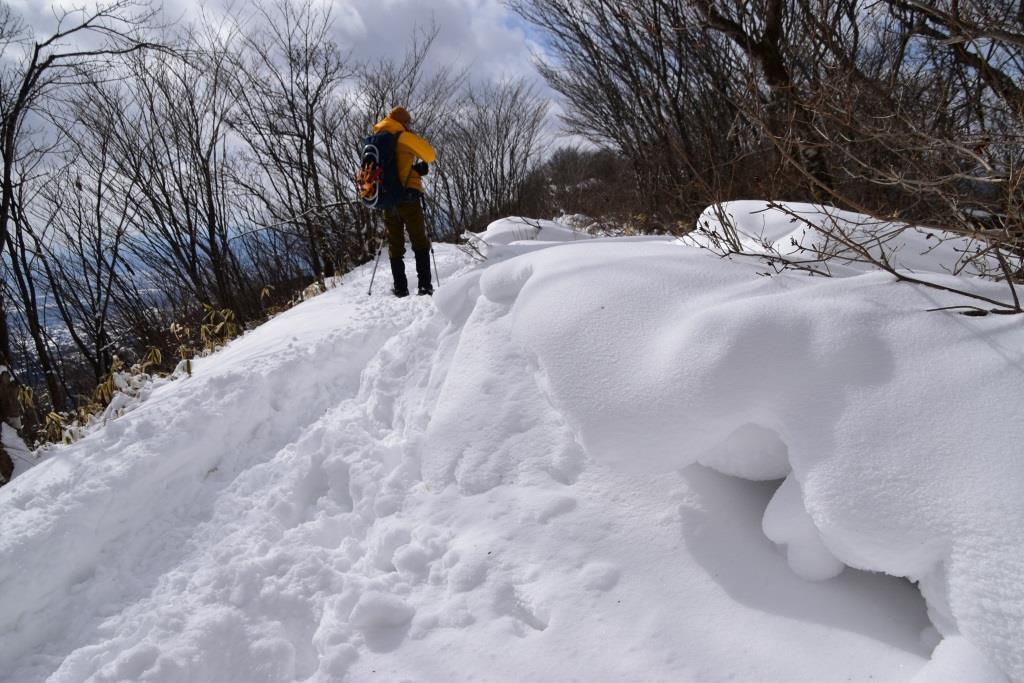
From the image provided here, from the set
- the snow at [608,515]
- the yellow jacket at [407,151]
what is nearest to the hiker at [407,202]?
the yellow jacket at [407,151]

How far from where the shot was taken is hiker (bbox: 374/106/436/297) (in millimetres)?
4324

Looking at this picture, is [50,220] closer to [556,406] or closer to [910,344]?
[556,406]

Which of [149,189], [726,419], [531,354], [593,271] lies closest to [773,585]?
[726,419]

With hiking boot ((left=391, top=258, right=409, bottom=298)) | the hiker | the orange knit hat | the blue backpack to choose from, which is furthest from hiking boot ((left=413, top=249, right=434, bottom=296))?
the orange knit hat

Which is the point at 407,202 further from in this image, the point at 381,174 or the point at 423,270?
the point at 423,270

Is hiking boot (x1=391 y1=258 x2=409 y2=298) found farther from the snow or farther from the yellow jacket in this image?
the snow

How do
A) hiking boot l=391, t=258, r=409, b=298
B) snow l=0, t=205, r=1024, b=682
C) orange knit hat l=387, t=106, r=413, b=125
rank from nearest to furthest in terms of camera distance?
snow l=0, t=205, r=1024, b=682
orange knit hat l=387, t=106, r=413, b=125
hiking boot l=391, t=258, r=409, b=298

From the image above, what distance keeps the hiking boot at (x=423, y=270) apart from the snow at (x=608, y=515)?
214 cm

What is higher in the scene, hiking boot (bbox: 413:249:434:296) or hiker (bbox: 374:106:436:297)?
hiker (bbox: 374:106:436:297)

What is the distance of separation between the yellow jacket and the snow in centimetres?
232

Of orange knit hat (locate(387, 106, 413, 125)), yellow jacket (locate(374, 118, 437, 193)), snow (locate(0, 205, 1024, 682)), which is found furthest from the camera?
orange knit hat (locate(387, 106, 413, 125))

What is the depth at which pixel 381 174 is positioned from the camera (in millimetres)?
4312

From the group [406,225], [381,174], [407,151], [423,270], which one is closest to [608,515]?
[423,270]

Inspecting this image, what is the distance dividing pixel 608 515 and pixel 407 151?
3771 mm
